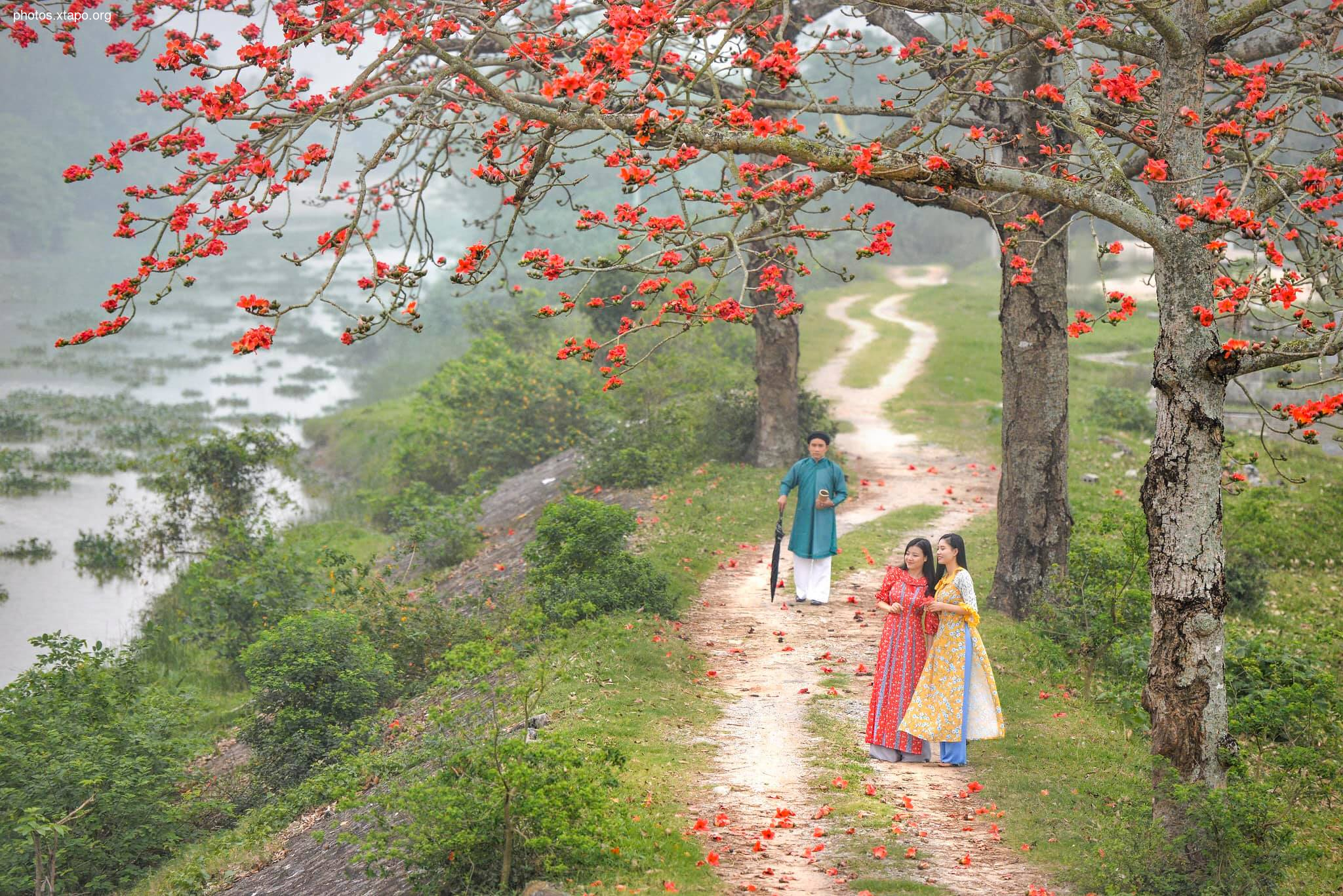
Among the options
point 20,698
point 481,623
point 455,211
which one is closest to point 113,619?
point 20,698

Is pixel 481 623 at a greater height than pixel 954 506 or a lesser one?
lesser

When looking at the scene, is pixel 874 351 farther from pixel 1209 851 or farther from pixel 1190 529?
pixel 1209 851

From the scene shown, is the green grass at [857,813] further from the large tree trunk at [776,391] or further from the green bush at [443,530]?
the green bush at [443,530]

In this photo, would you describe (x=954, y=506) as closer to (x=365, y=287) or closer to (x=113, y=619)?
(x=365, y=287)

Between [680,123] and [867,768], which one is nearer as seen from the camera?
[680,123]

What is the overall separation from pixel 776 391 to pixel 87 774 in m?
12.2

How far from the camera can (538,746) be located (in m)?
6.32

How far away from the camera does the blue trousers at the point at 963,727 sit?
7.82 meters

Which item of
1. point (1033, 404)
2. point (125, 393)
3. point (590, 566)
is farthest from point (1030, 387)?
point (125, 393)

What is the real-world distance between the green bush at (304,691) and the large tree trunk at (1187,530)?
7622 mm

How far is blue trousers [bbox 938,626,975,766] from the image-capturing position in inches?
308

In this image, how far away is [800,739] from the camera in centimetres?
862

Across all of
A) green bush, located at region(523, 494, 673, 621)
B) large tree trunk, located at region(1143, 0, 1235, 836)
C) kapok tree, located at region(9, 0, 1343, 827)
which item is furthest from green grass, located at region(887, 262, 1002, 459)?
large tree trunk, located at region(1143, 0, 1235, 836)

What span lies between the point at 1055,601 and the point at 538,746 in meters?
6.92
